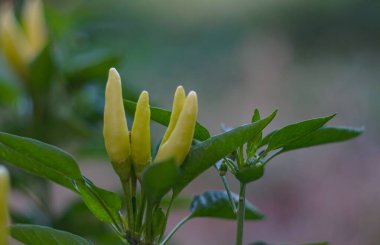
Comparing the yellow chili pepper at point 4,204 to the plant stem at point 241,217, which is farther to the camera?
the plant stem at point 241,217

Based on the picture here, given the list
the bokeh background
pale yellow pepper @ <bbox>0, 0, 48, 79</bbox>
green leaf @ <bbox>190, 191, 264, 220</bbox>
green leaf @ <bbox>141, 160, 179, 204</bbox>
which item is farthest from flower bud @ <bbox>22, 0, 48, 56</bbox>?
the bokeh background

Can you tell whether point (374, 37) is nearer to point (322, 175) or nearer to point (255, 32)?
point (255, 32)

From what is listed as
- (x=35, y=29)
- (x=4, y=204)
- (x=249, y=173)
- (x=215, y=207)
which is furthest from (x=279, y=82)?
(x=4, y=204)

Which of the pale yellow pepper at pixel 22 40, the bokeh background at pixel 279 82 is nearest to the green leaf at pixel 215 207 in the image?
the pale yellow pepper at pixel 22 40

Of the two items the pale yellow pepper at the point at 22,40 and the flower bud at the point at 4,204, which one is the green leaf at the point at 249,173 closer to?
the flower bud at the point at 4,204

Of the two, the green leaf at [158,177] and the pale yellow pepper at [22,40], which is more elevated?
the pale yellow pepper at [22,40]

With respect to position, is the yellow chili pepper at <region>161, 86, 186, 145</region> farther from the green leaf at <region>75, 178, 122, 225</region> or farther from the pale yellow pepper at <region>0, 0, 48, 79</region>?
the pale yellow pepper at <region>0, 0, 48, 79</region>
